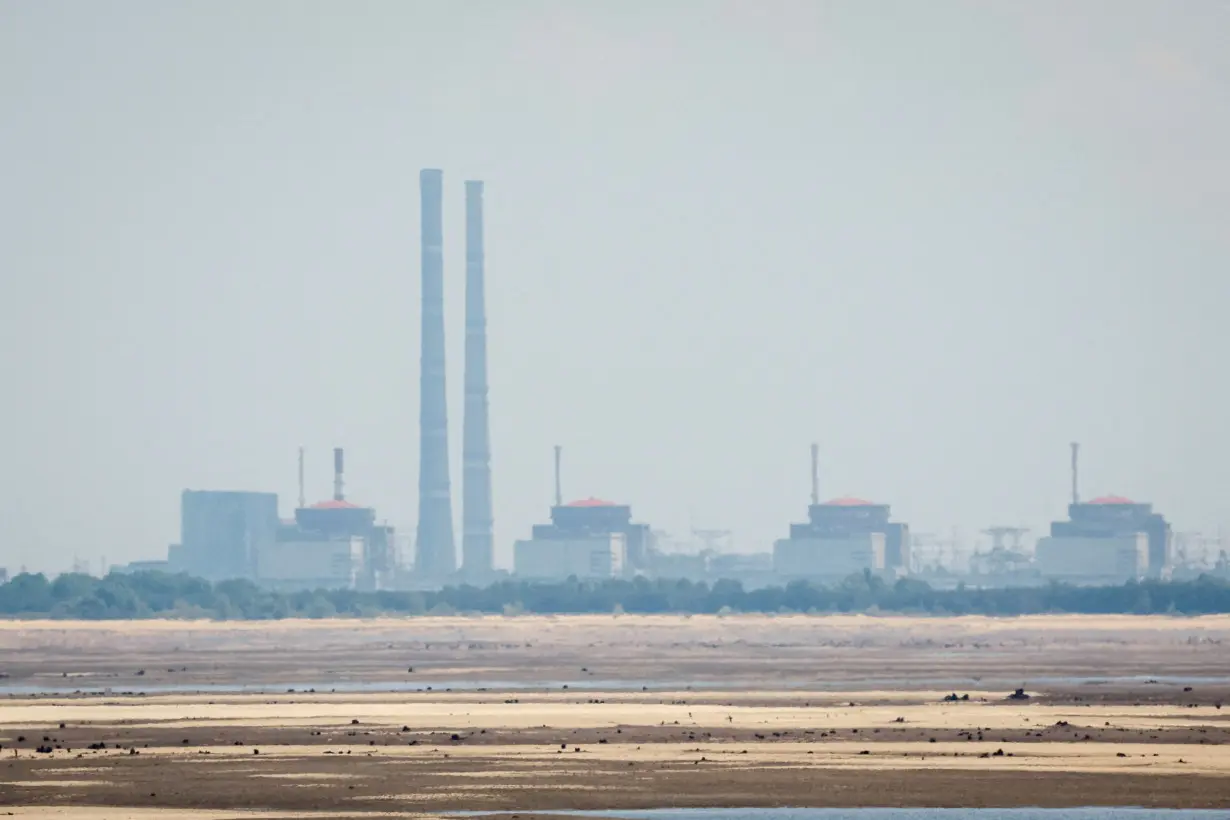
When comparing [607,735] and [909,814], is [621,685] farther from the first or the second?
[909,814]

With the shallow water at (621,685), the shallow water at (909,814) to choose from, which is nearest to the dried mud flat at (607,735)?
the shallow water at (621,685)

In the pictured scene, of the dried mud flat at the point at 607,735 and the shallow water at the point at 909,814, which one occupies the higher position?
the dried mud flat at the point at 607,735

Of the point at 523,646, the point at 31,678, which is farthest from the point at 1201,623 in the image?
the point at 31,678

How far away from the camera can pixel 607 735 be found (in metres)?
61.5

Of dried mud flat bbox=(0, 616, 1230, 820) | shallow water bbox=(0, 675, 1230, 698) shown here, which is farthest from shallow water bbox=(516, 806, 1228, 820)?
shallow water bbox=(0, 675, 1230, 698)

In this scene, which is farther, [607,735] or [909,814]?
[607,735]

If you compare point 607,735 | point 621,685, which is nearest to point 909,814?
point 607,735

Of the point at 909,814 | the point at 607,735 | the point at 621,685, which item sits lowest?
the point at 909,814

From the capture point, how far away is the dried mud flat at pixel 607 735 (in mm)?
47812

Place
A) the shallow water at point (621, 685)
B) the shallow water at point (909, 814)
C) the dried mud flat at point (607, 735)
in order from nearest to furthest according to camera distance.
A: the shallow water at point (909, 814), the dried mud flat at point (607, 735), the shallow water at point (621, 685)

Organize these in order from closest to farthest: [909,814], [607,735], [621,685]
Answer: [909,814] < [607,735] < [621,685]

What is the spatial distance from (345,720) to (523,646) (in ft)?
273

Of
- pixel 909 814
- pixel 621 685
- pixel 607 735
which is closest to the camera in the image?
pixel 909 814

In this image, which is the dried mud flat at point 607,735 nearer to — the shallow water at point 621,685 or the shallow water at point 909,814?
the shallow water at point 621,685
